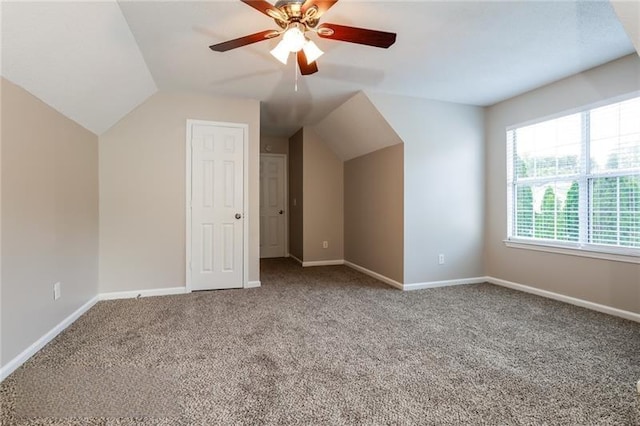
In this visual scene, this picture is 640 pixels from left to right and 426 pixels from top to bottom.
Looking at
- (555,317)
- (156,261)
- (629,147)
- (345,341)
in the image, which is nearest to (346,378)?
(345,341)

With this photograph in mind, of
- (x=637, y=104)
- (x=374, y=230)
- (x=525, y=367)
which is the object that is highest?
(x=637, y=104)

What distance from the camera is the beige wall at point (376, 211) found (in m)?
3.82

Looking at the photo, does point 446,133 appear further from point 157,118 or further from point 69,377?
point 69,377

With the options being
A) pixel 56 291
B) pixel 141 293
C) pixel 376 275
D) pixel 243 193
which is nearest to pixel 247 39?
pixel 243 193

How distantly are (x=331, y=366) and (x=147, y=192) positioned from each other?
9.12ft

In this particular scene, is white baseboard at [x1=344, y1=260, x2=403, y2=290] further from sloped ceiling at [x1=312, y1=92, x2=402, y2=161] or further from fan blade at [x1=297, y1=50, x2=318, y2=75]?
fan blade at [x1=297, y1=50, x2=318, y2=75]

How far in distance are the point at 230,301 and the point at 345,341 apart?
1485mm

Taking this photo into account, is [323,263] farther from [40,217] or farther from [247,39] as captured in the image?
[247,39]

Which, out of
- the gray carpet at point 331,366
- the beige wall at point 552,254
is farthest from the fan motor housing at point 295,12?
the beige wall at point 552,254

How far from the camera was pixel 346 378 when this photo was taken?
1.78 m

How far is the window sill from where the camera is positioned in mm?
2729

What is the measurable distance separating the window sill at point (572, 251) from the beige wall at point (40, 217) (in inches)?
187

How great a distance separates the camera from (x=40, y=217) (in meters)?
2.21

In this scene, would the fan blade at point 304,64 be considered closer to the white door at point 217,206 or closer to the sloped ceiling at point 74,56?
the sloped ceiling at point 74,56
